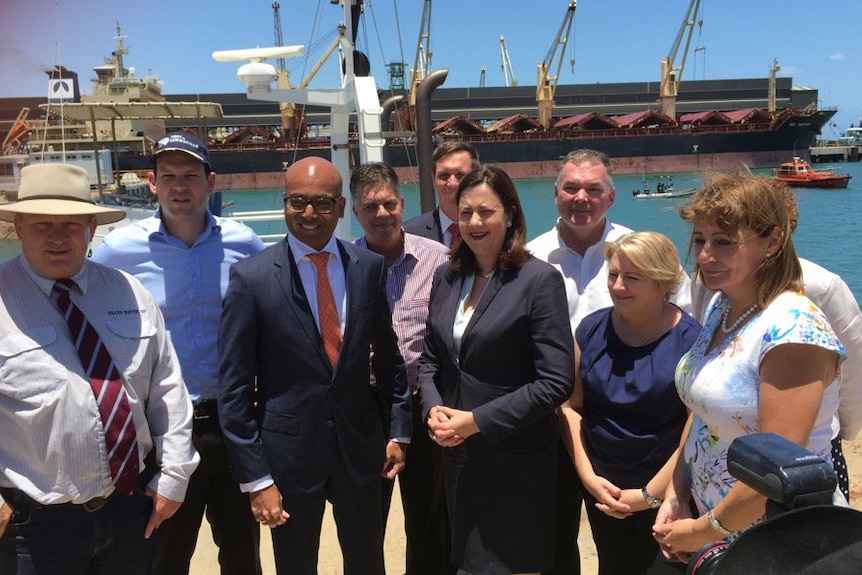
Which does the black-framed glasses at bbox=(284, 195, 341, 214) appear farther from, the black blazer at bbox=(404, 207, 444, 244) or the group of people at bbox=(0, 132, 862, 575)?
the black blazer at bbox=(404, 207, 444, 244)

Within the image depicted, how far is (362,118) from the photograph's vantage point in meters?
6.30

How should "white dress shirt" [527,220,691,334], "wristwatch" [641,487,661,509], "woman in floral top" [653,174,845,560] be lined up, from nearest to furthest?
"woman in floral top" [653,174,845,560], "wristwatch" [641,487,661,509], "white dress shirt" [527,220,691,334]

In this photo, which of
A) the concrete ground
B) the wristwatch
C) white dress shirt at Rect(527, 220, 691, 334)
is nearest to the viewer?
the wristwatch

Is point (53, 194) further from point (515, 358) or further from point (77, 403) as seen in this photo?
point (515, 358)

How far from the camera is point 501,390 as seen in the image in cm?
236

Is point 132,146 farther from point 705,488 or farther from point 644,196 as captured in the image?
point 705,488

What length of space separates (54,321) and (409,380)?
54.0 inches

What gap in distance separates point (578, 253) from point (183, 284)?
1.62 metres

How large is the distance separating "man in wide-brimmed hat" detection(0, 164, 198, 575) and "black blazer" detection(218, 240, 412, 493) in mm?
185

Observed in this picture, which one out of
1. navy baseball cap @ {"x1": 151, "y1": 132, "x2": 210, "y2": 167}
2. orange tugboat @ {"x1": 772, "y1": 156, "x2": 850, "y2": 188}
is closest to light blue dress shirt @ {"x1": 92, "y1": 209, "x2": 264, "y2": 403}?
navy baseball cap @ {"x1": 151, "y1": 132, "x2": 210, "y2": 167}

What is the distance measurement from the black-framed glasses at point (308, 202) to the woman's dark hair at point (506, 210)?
1.56 ft

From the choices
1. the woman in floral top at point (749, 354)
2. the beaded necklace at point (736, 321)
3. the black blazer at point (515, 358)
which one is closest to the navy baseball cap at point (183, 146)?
the black blazer at point (515, 358)

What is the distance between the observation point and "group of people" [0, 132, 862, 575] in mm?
1828

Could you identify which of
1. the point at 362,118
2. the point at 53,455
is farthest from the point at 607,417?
the point at 362,118
